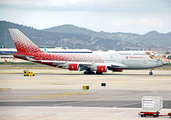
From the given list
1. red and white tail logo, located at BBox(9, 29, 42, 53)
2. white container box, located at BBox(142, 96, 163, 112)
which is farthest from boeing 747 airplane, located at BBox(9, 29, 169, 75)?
white container box, located at BBox(142, 96, 163, 112)

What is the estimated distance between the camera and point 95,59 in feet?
248

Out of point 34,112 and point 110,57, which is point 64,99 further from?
point 110,57

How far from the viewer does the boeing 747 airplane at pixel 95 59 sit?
238 feet

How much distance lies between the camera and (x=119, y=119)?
67.7 ft

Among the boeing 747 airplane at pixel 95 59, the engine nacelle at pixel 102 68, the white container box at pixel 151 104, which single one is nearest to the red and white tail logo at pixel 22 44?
the boeing 747 airplane at pixel 95 59

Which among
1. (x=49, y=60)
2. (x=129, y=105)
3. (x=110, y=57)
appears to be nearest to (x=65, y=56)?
(x=49, y=60)

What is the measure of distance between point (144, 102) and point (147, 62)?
50814 millimetres

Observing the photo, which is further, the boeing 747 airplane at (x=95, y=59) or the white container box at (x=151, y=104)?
the boeing 747 airplane at (x=95, y=59)

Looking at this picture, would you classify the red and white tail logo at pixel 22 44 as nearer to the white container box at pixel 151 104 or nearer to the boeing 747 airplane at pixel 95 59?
the boeing 747 airplane at pixel 95 59

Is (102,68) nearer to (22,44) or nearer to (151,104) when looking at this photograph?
(22,44)

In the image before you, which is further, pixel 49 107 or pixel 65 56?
pixel 65 56

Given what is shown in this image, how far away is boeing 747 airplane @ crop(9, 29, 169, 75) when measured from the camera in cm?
7262

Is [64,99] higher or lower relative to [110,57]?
lower

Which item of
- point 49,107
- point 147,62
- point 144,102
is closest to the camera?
point 144,102
